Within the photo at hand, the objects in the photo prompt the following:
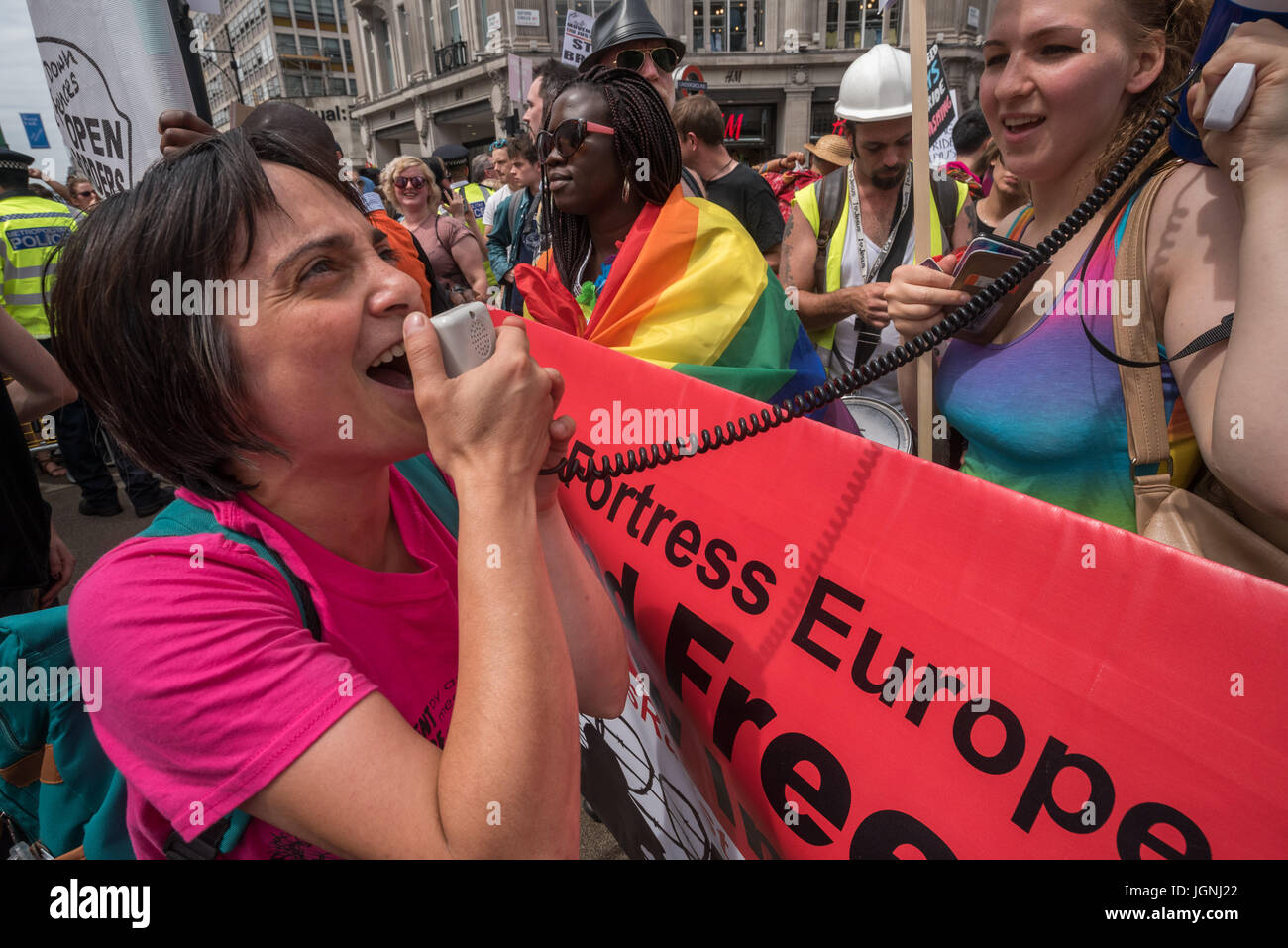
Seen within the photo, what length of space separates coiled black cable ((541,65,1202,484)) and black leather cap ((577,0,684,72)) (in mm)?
4002

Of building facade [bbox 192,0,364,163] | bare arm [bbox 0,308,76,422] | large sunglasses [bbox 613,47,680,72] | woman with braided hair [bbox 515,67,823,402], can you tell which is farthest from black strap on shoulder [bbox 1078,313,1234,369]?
building facade [bbox 192,0,364,163]

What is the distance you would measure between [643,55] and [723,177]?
37.3 inches

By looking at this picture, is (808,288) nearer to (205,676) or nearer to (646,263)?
(646,263)

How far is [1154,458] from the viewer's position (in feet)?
3.71

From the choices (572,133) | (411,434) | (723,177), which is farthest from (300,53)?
(411,434)

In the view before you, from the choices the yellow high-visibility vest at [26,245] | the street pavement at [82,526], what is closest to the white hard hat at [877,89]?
the street pavement at [82,526]

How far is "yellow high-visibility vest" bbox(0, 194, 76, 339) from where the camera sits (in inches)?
192

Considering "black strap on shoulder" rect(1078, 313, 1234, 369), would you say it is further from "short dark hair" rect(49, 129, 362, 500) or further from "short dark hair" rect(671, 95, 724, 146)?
"short dark hair" rect(671, 95, 724, 146)

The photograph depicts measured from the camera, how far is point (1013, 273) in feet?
4.29

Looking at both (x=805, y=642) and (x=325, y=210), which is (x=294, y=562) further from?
(x=805, y=642)
